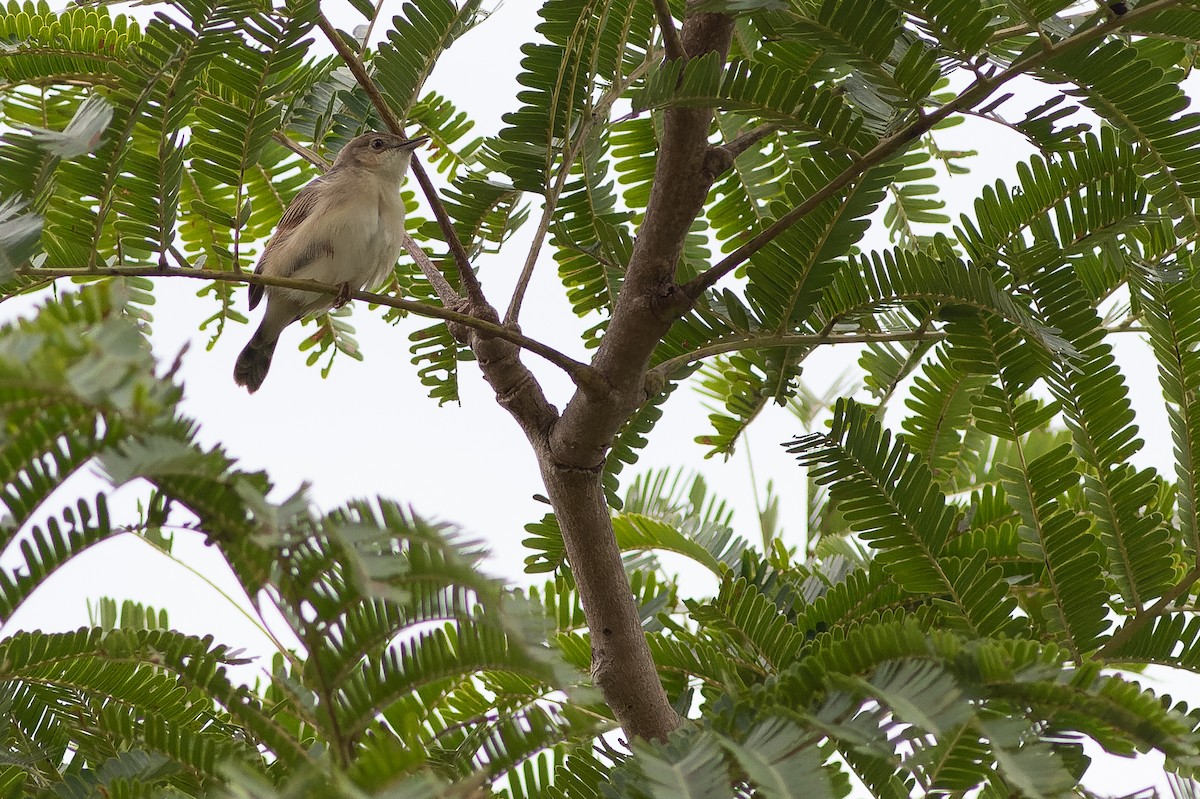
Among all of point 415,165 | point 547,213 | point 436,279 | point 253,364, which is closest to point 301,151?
point 436,279

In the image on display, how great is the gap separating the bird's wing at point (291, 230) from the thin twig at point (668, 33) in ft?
6.36

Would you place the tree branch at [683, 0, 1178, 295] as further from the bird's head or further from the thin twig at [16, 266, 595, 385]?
the bird's head

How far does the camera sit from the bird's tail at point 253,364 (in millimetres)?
4273

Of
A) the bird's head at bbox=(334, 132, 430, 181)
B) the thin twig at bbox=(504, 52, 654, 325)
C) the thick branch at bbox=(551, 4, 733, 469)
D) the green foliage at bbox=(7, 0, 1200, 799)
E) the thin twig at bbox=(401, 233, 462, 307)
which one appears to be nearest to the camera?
the green foliage at bbox=(7, 0, 1200, 799)

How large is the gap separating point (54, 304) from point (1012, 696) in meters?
1.24

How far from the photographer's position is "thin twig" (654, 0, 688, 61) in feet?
5.91

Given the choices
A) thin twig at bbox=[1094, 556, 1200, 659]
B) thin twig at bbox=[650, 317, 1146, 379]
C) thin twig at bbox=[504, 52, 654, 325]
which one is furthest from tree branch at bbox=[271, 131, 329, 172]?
thin twig at bbox=[1094, 556, 1200, 659]

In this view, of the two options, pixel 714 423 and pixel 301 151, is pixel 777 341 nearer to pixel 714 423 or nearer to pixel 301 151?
pixel 714 423

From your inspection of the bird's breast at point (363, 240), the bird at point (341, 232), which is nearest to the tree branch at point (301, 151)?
the bird at point (341, 232)

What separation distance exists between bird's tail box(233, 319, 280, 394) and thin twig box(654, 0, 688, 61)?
2731 millimetres

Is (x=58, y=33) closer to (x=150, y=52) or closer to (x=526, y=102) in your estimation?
(x=150, y=52)

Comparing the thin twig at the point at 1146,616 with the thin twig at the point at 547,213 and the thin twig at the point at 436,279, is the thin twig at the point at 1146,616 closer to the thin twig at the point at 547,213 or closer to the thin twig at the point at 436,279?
the thin twig at the point at 547,213

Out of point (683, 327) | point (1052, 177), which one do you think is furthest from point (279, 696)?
point (1052, 177)

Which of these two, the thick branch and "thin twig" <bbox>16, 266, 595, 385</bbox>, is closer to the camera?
"thin twig" <bbox>16, 266, 595, 385</bbox>
